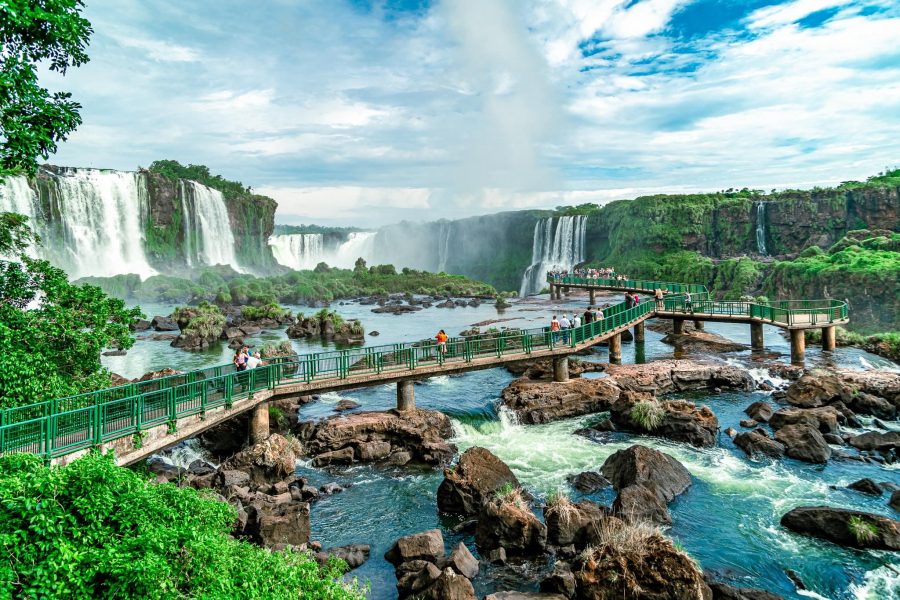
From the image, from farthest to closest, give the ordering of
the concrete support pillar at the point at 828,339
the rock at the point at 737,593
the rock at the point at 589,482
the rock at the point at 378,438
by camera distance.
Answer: the concrete support pillar at the point at 828,339 → the rock at the point at 378,438 → the rock at the point at 589,482 → the rock at the point at 737,593

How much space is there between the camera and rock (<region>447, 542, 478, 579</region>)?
1198 centimetres

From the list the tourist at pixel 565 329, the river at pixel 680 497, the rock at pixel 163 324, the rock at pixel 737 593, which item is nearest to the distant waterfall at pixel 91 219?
the rock at pixel 163 324

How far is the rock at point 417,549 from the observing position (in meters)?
12.8

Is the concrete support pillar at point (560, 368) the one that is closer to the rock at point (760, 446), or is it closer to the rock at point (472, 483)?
the rock at point (760, 446)

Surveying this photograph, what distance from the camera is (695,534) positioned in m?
14.0

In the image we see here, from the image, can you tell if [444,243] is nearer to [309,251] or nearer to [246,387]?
[309,251]

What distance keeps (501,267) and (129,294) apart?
6799cm

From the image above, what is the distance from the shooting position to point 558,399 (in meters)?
23.8

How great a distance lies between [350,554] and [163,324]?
48.4m

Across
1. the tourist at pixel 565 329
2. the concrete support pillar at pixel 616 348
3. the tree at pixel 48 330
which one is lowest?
the concrete support pillar at pixel 616 348

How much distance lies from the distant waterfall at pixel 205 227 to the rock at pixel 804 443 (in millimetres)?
102971

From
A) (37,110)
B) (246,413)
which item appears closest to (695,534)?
(246,413)

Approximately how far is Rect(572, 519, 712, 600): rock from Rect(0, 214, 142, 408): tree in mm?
13577

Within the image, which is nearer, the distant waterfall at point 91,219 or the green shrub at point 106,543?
the green shrub at point 106,543
